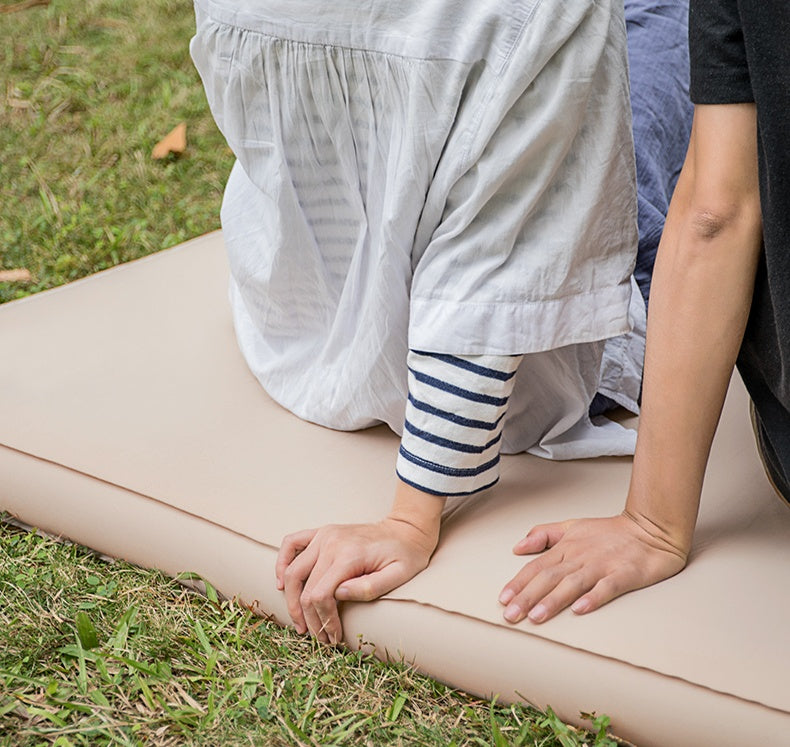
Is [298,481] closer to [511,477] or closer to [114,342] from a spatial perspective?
[511,477]

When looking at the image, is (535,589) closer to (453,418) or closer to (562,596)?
(562,596)

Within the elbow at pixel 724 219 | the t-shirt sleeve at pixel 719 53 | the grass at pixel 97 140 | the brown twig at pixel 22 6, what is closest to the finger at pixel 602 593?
the elbow at pixel 724 219

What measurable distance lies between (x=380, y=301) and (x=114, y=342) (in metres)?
0.60

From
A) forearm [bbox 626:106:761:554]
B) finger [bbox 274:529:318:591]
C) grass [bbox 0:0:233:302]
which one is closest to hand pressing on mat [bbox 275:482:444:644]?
finger [bbox 274:529:318:591]

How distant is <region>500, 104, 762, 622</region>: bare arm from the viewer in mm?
951

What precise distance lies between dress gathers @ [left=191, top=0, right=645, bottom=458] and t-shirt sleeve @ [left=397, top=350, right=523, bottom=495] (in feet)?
0.07

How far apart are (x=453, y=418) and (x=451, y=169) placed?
25 centimetres

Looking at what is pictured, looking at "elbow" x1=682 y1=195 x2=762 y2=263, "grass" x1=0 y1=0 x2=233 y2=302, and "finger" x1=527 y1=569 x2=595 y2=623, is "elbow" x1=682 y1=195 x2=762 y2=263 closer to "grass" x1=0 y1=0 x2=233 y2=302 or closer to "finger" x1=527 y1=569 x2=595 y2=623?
"finger" x1=527 y1=569 x2=595 y2=623

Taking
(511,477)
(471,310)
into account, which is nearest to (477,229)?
(471,310)

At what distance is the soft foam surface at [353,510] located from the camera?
984mm

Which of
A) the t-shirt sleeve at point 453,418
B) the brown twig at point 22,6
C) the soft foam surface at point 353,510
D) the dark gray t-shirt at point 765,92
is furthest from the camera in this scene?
the brown twig at point 22,6

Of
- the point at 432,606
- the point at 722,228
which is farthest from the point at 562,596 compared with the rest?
the point at 722,228

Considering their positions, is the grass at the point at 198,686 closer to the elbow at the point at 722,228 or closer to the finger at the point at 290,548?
the finger at the point at 290,548

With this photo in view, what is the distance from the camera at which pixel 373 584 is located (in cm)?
110
